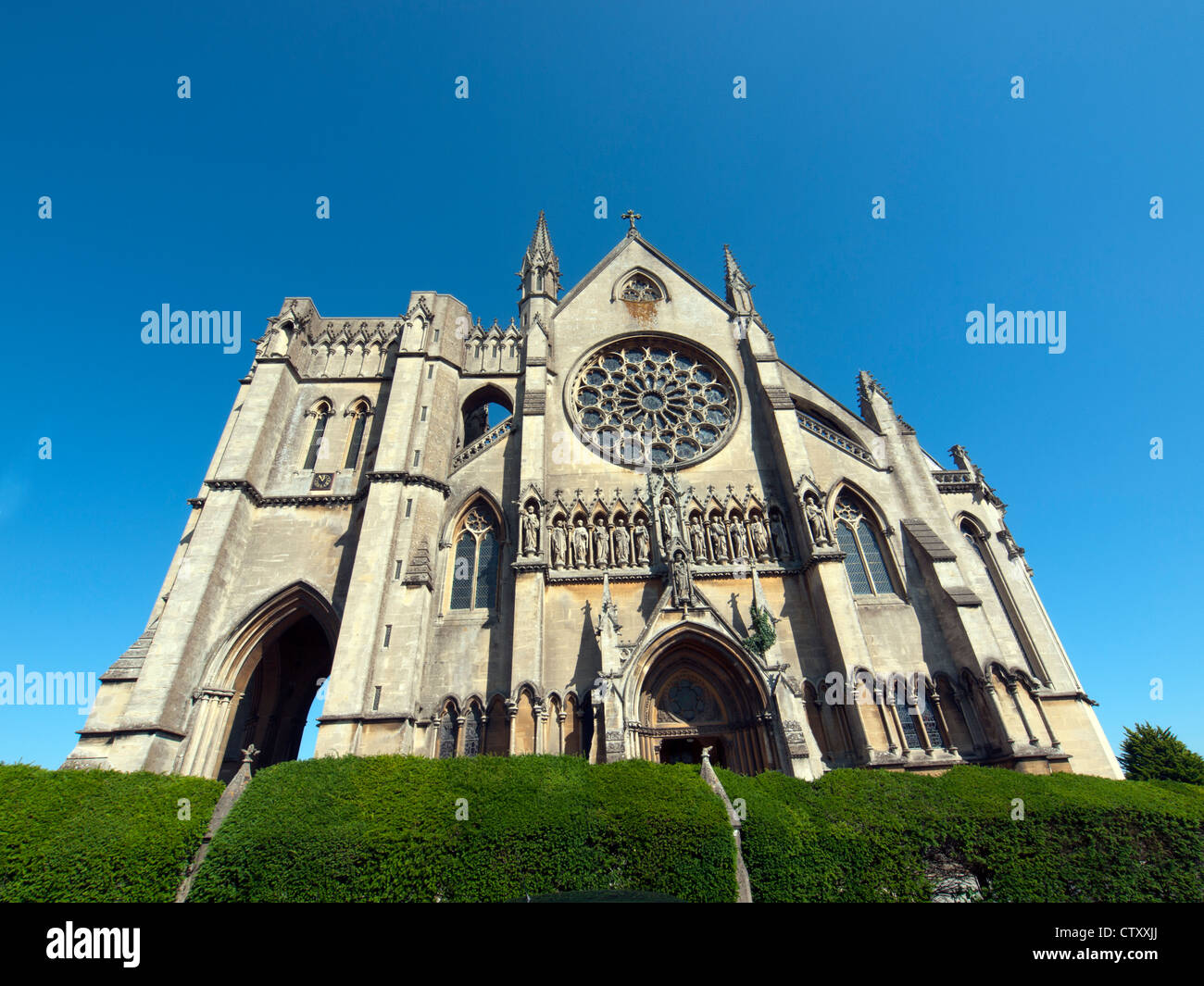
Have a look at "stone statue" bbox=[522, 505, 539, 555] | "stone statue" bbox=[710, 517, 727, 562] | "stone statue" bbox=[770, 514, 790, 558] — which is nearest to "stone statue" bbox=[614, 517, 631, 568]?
"stone statue" bbox=[522, 505, 539, 555]

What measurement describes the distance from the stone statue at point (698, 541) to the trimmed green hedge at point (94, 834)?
13191mm

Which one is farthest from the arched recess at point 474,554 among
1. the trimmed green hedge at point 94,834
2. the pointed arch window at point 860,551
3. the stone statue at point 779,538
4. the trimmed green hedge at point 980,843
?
the pointed arch window at point 860,551

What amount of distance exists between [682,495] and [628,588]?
3714 millimetres

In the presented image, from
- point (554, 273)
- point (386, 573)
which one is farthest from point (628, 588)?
point (554, 273)

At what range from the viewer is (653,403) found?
73.2 feet

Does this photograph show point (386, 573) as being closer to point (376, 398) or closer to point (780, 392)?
point (376, 398)

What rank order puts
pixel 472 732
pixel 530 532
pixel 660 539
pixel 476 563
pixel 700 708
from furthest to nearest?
1. pixel 476 563
2. pixel 660 539
3. pixel 530 532
4. pixel 700 708
5. pixel 472 732

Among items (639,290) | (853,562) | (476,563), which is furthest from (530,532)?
(639,290)

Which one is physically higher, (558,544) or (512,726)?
(558,544)

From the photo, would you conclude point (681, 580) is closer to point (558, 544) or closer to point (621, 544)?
point (621, 544)

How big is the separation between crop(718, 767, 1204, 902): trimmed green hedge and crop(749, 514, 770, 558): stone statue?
8.47 m

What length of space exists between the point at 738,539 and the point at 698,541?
126 centimetres

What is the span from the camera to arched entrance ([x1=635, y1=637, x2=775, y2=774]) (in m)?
15.2
